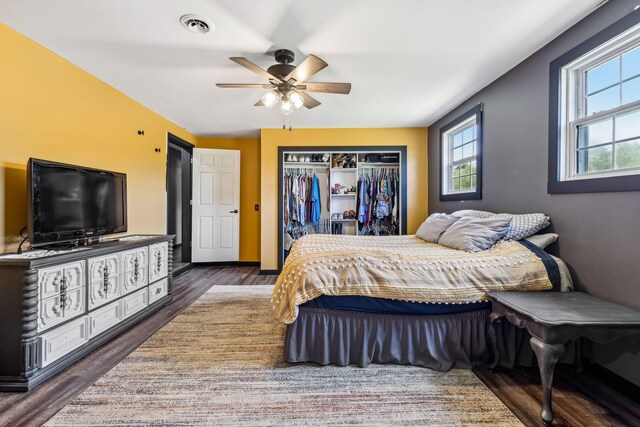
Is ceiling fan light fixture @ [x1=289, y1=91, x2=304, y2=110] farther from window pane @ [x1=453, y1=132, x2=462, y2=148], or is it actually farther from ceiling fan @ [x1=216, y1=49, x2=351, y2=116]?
window pane @ [x1=453, y1=132, x2=462, y2=148]

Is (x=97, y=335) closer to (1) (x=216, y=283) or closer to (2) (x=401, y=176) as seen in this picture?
(1) (x=216, y=283)

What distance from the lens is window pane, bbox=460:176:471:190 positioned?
11.1 feet

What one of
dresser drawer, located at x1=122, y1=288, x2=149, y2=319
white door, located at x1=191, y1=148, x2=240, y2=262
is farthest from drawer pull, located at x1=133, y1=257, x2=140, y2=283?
white door, located at x1=191, y1=148, x2=240, y2=262

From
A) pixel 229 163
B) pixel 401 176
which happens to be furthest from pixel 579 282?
pixel 229 163

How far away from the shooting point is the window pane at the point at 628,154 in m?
1.61

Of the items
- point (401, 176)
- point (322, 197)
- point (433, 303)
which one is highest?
point (401, 176)

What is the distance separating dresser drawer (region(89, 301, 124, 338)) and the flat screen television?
0.61 metres

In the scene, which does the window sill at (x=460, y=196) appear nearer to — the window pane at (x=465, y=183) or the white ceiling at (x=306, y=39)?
the window pane at (x=465, y=183)

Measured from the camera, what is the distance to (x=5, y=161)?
1899 millimetres

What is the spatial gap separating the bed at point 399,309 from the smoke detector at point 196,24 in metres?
1.75

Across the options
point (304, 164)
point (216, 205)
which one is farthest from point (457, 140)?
point (216, 205)

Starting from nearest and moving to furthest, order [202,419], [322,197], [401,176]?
1. [202,419]
2. [401,176]
3. [322,197]

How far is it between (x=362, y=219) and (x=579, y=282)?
2.86 metres

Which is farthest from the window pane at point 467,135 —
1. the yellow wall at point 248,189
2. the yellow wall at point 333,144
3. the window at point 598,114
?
the yellow wall at point 248,189
